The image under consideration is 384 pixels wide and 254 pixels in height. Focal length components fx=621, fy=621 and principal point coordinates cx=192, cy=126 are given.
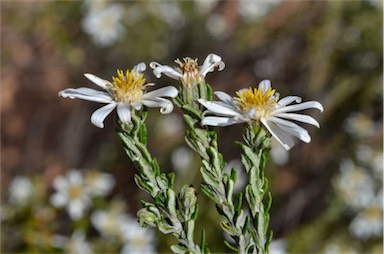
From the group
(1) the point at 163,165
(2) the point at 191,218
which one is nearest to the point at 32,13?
(1) the point at 163,165

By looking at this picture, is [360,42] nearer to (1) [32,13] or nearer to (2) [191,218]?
(1) [32,13]

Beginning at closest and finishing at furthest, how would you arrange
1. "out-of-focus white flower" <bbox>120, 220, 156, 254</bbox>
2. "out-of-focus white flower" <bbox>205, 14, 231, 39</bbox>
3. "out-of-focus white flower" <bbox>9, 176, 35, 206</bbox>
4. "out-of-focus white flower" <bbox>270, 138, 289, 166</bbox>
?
"out-of-focus white flower" <bbox>120, 220, 156, 254</bbox> → "out-of-focus white flower" <bbox>9, 176, 35, 206</bbox> → "out-of-focus white flower" <bbox>270, 138, 289, 166</bbox> → "out-of-focus white flower" <bbox>205, 14, 231, 39</bbox>

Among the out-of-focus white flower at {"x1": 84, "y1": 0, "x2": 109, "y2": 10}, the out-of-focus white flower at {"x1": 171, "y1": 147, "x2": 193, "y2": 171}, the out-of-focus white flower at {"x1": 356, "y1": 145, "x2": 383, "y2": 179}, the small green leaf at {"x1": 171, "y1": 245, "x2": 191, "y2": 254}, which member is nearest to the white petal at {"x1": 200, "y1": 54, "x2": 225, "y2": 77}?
the small green leaf at {"x1": 171, "y1": 245, "x2": 191, "y2": 254}

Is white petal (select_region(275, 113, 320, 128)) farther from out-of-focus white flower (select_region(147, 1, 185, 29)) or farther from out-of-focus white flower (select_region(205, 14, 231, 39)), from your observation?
out-of-focus white flower (select_region(205, 14, 231, 39))

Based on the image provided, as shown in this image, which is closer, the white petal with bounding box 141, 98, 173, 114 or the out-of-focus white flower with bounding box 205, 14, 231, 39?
the white petal with bounding box 141, 98, 173, 114

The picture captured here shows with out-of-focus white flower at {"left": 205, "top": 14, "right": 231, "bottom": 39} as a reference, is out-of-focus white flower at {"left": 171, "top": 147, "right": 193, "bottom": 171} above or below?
below

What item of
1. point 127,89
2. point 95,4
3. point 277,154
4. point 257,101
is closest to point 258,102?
point 257,101

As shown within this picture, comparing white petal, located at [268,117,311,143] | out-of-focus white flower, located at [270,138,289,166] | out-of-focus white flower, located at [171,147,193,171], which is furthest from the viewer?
out-of-focus white flower, located at [270,138,289,166]

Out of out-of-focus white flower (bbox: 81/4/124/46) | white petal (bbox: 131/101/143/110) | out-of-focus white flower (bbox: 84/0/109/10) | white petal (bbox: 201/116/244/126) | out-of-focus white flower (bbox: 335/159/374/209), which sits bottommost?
white petal (bbox: 201/116/244/126)
